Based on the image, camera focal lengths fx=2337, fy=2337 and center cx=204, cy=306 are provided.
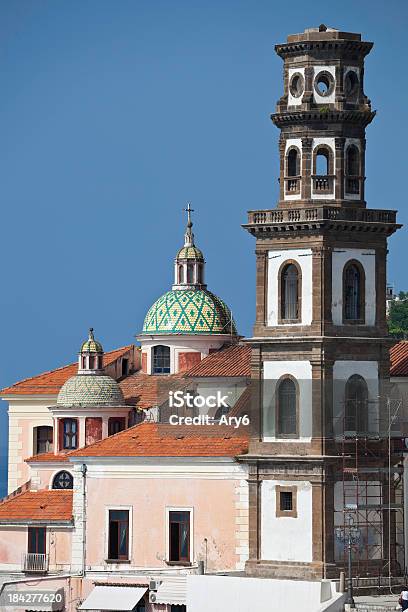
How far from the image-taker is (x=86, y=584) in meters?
87.1

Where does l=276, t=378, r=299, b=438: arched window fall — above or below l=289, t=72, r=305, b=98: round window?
below

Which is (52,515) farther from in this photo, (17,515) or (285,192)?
(285,192)

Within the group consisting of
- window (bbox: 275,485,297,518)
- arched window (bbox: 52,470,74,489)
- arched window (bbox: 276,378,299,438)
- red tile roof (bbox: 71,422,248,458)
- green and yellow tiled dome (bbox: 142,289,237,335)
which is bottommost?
window (bbox: 275,485,297,518)

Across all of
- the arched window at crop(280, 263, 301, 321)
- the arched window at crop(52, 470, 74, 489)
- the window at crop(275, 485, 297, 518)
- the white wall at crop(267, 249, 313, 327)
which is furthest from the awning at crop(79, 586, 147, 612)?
the arched window at crop(280, 263, 301, 321)

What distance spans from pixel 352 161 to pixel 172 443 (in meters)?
12.5

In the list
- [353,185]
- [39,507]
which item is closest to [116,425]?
[39,507]

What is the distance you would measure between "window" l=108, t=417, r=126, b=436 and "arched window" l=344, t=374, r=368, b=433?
1626 cm

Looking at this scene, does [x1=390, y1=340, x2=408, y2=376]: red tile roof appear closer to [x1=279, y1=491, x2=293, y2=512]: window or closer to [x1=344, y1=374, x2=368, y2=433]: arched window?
[x1=344, y1=374, x2=368, y2=433]: arched window

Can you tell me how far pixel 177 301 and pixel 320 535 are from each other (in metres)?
21.7

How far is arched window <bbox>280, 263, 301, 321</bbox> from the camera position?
8294 centimetres

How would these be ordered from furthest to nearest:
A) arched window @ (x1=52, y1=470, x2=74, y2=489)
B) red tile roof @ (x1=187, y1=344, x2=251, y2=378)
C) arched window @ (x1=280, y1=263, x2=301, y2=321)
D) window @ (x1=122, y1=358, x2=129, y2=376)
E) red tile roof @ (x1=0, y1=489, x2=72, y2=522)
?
1. window @ (x1=122, y1=358, x2=129, y2=376)
2. arched window @ (x1=52, y1=470, x2=74, y2=489)
3. red tile roof @ (x1=187, y1=344, x2=251, y2=378)
4. red tile roof @ (x1=0, y1=489, x2=72, y2=522)
5. arched window @ (x1=280, y1=263, x2=301, y2=321)

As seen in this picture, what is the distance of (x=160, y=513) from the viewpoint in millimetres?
85812

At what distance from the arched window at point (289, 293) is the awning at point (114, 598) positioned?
1145cm

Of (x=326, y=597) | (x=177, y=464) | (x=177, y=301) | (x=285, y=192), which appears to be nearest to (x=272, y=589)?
(x=326, y=597)
